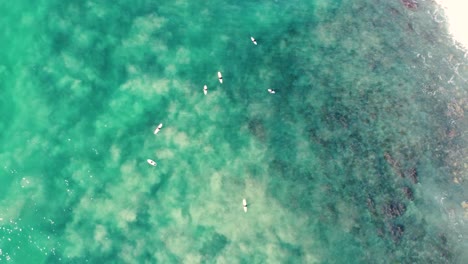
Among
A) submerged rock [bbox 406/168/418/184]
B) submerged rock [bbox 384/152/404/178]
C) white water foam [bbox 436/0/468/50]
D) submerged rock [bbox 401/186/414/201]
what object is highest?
white water foam [bbox 436/0/468/50]

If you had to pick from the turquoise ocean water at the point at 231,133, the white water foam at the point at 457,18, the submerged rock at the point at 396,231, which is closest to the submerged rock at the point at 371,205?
the turquoise ocean water at the point at 231,133

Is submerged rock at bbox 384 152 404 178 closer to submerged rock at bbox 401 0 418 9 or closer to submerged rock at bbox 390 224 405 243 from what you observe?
submerged rock at bbox 390 224 405 243

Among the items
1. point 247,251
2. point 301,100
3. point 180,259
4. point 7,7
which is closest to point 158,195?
point 180,259

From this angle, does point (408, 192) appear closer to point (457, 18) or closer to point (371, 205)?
point (371, 205)

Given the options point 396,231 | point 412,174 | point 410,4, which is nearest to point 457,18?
point 410,4

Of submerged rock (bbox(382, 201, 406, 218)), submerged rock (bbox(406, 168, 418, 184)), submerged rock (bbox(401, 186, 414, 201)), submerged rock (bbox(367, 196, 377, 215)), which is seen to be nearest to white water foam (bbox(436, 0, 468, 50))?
submerged rock (bbox(406, 168, 418, 184))

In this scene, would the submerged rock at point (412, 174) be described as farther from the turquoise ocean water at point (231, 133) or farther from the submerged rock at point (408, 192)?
the submerged rock at point (408, 192)

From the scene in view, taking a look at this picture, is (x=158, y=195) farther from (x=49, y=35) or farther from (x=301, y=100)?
(x=49, y=35)

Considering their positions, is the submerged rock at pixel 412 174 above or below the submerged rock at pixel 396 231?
above
